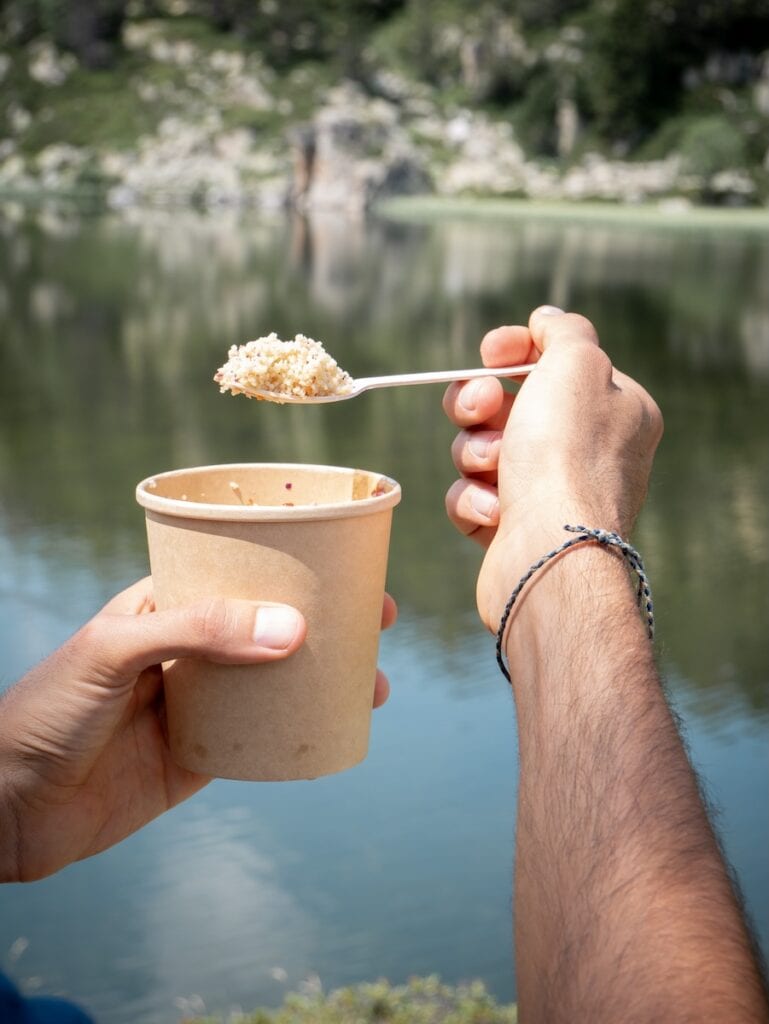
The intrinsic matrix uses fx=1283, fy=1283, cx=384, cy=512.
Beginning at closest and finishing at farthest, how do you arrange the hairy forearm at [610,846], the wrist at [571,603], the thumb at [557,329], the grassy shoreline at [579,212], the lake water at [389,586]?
the hairy forearm at [610,846], the wrist at [571,603], the thumb at [557,329], the lake water at [389,586], the grassy shoreline at [579,212]

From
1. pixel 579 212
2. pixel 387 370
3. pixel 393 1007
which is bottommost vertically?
pixel 579 212

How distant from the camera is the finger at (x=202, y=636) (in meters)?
0.98

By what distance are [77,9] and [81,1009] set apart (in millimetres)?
51338

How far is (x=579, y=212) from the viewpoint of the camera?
31.4 metres

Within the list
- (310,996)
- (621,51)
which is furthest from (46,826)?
(621,51)

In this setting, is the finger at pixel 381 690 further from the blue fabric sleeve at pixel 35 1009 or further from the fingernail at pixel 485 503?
the blue fabric sleeve at pixel 35 1009

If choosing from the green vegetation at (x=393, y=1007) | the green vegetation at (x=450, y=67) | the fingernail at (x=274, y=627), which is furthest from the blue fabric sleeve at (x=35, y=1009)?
the green vegetation at (x=450, y=67)

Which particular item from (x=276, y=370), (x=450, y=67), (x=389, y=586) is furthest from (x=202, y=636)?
(x=450, y=67)

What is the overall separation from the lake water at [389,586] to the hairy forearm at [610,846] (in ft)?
0.57

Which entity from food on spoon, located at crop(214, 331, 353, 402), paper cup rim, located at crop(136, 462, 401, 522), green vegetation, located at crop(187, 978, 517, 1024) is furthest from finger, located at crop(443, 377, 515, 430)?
green vegetation, located at crop(187, 978, 517, 1024)

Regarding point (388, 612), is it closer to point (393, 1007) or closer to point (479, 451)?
point (479, 451)

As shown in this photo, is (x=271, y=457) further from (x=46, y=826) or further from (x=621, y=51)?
(x=621, y=51)

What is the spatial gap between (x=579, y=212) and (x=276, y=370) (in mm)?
31478

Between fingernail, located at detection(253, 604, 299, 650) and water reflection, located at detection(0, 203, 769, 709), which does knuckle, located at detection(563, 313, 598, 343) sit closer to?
fingernail, located at detection(253, 604, 299, 650)
